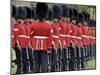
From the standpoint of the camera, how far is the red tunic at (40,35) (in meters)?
2.16

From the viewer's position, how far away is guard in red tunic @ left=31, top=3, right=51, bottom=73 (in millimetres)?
2172

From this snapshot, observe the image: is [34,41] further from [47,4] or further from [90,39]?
[90,39]

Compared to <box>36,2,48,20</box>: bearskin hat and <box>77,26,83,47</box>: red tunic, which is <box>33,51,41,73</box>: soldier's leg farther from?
<box>77,26,83,47</box>: red tunic

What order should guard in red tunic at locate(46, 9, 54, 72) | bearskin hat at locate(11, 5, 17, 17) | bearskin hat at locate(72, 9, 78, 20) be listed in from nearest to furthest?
bearskin hat at locate(11, 5, 17, 17)
guard in red tunic at locate(46, 9, 54, 72)
bearskin hat at locate(72, 9, 78, 20)

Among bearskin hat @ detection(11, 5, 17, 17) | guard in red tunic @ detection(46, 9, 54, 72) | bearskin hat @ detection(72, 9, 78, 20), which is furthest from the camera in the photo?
bearskin hat @ detection(72, 9, 78, 20)

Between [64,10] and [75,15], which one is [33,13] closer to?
[64,10]

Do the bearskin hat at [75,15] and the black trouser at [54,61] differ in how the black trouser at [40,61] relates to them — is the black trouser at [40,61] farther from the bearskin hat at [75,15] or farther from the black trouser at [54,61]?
the bearskin hat at [75,15]

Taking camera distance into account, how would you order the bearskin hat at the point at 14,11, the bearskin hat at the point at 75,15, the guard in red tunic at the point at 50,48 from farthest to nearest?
the bearskin hat at the point at 75,15 → the guard in red tunic at the point at 50,48 → the bearskin hat at the point at 14,11

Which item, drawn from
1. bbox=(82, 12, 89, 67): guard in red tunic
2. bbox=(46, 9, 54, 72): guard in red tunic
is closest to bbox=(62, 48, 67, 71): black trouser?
bbox=(46, 9, 54, 72): guard in red tunic

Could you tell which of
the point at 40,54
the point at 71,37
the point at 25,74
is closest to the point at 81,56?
the point at 71,37

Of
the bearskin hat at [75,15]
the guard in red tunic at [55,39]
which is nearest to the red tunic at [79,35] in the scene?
the bearskin hat at [75,15]

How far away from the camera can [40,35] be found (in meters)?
2.19

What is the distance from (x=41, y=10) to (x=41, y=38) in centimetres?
26

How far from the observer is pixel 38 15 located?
2.18 m
